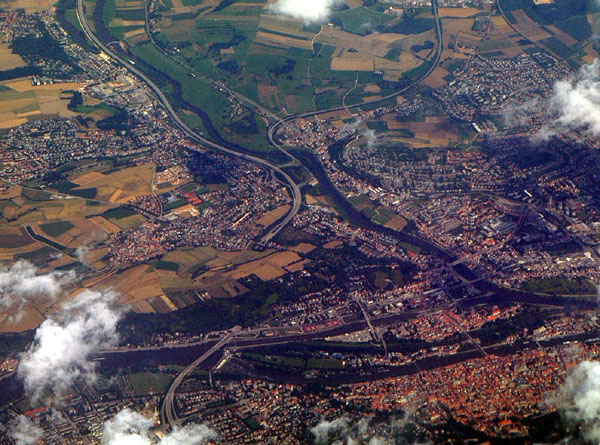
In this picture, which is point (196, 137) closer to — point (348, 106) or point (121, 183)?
point (121, 183)

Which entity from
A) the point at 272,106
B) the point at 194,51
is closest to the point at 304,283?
the point at 272,106

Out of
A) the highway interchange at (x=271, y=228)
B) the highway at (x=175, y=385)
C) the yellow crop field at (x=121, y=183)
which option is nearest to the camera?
the highway at (x=175, y=385)

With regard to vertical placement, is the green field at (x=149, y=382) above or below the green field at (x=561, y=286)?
below

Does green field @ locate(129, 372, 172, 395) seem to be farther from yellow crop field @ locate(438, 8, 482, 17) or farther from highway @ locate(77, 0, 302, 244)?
yellow crop field @ locate(438, 8, 482, 17)

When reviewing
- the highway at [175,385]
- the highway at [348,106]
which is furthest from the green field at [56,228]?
the highway at [348,106]

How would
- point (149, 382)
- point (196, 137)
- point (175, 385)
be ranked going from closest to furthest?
point (175, 385), point (149, 382), point (196, 137)

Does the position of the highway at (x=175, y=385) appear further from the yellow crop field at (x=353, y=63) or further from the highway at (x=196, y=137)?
the yellow crop field at (x=353, y=63)

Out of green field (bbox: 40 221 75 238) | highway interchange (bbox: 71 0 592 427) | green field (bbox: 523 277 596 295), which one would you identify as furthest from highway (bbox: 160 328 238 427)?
green field (bbox: 523 277 596 295)

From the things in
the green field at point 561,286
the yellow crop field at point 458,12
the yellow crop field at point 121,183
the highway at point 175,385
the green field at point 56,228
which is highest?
the yellow crop field at point 458,12

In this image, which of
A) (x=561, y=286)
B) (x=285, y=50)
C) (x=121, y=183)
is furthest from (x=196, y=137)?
(x=561, y=286)
